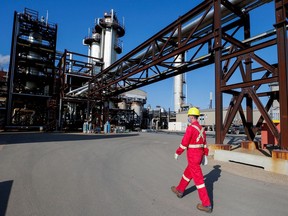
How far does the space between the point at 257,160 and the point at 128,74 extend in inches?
422

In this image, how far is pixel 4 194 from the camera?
3.31 metres

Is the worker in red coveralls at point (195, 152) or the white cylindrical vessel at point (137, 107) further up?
the white cylindrical vessel at point (137, 107)

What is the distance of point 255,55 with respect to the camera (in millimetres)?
6781

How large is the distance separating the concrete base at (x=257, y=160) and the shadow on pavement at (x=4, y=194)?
607 centimetres

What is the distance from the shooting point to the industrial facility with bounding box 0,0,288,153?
7233mm

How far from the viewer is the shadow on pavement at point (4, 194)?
2.80 meters

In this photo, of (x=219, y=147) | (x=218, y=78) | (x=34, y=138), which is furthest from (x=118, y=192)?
(x=34, y=138)

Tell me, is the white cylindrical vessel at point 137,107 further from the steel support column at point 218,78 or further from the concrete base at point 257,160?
the concrete base at point 257,160

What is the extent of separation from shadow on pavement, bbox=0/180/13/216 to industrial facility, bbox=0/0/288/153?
21.6 feet

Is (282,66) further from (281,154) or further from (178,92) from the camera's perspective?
(178,92)

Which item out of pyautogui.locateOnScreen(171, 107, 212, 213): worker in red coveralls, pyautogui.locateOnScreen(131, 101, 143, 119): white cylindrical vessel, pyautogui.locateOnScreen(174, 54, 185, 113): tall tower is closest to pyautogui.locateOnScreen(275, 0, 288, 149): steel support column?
pyautogui.locateOnScreen(171, 107, 212, 213): worker in red coveralls

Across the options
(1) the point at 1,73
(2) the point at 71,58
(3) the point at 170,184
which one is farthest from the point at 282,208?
(1) the point at 1,73

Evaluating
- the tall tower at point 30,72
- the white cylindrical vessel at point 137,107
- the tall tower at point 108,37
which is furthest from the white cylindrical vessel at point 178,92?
the tall tower at point 30,72

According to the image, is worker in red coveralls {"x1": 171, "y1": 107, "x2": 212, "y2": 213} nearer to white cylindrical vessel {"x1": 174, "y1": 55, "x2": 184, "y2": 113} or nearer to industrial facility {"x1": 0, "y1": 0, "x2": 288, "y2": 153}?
industrial facility {"x1": 0, "y1": 0, "x2": 288, "y2": 153}
